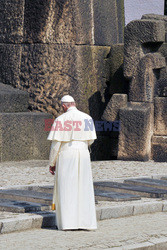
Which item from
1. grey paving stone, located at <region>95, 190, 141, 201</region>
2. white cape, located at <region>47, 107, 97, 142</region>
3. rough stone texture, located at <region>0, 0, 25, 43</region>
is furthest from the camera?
rough stone texture, located at <region>0, 0, 25, 43</region>

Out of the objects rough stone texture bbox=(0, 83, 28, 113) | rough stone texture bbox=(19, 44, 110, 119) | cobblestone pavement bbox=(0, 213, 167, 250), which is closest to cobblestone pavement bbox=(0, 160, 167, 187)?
rough stone texture bbox=(0, 83, 28, 113)

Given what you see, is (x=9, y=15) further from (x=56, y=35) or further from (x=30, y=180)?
(x=30, y=180)

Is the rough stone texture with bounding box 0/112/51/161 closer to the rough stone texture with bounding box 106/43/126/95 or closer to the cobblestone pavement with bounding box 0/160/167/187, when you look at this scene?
the cobblestone pavement with bounding box 0/160/167/187

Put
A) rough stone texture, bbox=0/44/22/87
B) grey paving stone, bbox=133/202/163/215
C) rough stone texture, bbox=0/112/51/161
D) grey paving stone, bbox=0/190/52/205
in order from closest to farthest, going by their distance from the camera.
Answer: grey paving stone, bbox=133/202/163/215 < grey paving stone, bbox=0/190/52/205 < rough stone texture, bbox=0/112/51/161 < rough stone texture, bbox=0/44/22/87

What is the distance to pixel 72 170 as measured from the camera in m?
6.91

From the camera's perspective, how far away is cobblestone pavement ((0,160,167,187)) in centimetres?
1009

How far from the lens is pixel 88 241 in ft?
20.5

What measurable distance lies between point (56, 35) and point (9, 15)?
1230 millimetres

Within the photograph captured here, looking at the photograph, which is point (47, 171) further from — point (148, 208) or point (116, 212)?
point (116, 212)

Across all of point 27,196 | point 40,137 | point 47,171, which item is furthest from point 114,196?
point 40,137

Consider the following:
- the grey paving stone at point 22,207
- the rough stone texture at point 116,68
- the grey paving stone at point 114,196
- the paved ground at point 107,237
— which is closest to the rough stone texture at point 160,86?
the rough stone texture at point 116,68

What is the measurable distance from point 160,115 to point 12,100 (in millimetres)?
3043

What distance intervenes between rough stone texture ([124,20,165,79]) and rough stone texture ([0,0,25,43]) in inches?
90.5

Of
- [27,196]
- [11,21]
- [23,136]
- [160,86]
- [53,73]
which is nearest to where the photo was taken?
[27,196]
